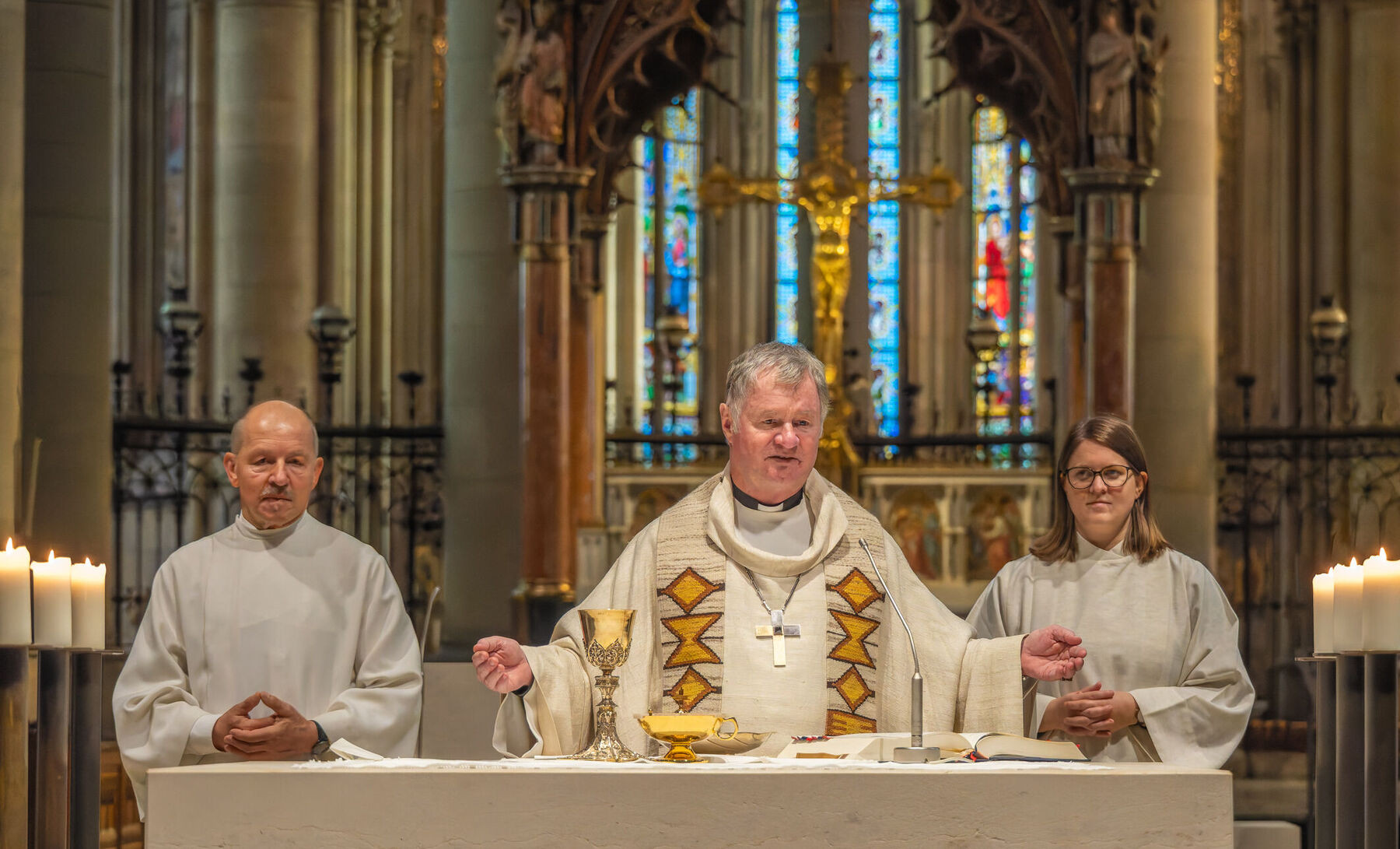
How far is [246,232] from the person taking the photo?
1609 centimetres

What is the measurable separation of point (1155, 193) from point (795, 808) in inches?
416

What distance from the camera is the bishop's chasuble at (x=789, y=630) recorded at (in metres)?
5.16

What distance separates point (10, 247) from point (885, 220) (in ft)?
57.8

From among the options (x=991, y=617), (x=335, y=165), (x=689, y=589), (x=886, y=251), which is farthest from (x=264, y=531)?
(x=886, y=251)

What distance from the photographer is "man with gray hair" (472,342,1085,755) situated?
5016 millimetres

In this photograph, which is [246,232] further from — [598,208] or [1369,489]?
[1369,489]

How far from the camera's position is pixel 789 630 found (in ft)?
17.1

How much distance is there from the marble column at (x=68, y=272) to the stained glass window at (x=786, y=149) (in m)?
14.9

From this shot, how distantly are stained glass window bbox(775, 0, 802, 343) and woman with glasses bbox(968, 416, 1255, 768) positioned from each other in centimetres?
1976

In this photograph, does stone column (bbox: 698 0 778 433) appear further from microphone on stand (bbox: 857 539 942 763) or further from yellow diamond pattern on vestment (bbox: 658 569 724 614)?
microphone on stand (bbox: 857 539 942 763)

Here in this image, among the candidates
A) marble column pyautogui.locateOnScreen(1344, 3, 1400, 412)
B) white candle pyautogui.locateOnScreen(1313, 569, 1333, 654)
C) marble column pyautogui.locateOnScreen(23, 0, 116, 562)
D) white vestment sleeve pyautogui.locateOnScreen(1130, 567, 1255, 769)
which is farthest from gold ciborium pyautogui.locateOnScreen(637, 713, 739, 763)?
marble column pyautogui.locateOnScreen(1344, 3, 1400, 412)

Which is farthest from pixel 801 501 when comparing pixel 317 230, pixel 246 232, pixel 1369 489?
pixel 317 230

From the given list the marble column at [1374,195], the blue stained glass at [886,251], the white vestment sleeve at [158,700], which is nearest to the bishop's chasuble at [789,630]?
the white vestment sleeve at [158,700]

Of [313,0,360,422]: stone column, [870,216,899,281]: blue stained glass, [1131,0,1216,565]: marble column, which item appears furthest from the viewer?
[870,216,899,281]: blue stained glass
